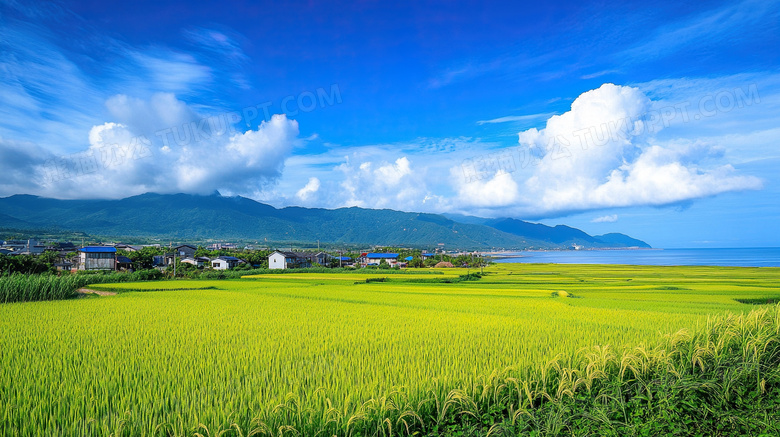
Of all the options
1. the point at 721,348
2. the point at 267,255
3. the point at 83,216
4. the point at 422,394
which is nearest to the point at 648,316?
the point at 721,348

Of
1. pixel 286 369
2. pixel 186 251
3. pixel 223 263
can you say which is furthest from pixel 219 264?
pixel 286 369

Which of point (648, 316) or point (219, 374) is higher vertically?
point (219, 374)

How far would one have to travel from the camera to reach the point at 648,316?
10852mm

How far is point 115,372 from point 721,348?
8319 mm

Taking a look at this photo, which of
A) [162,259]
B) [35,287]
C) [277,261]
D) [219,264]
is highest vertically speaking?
[35,287]

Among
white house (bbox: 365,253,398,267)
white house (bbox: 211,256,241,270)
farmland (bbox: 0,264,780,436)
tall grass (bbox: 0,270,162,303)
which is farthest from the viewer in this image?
white house (bbox: 365,253,398,267)

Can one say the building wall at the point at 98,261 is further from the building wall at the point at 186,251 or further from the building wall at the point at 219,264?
the building wall at the point at 186,251

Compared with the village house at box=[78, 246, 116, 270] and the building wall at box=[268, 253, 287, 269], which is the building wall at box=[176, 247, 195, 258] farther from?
the village house at box=[78, 246, 116, 270]

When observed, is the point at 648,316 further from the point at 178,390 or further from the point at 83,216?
the point at 83,216

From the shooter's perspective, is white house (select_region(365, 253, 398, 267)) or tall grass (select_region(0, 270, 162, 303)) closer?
tall grass (select_region(0, 270, 162, 303))

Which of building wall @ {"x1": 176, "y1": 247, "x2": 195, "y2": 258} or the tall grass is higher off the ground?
the tall grass

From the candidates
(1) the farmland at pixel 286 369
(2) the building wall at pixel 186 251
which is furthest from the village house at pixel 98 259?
(1) the farmland at pixel 286 369

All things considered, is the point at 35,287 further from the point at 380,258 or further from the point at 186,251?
the point at 380,258

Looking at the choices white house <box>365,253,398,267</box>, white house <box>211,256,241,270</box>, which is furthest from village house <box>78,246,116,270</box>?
white house <box>365,253,398,267</box>
